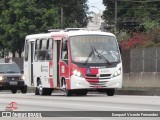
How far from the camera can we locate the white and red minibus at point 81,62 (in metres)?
30.2

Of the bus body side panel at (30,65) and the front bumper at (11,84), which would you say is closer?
the bus body side panel at (30,65)

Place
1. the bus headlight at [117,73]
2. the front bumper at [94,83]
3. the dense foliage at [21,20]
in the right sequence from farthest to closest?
1. the dense foliage at [21,20]
2. the bus headlight at [117,73]
3. the front bumper at [94,83]

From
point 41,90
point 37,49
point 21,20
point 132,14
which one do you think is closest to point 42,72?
point 41,90

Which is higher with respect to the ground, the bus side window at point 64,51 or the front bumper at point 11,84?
the bus side window at point 64,51

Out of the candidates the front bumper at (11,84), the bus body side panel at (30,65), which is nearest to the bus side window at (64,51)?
the bus body side panel at (30,65)

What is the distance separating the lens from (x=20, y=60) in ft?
181

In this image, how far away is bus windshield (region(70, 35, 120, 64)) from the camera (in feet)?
100

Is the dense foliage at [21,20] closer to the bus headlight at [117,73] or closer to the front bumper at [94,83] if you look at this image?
the bus headlight at [117,73]

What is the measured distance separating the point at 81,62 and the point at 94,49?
0.86m

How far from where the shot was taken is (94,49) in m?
30.7

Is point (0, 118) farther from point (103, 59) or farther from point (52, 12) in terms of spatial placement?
point (52, 12)

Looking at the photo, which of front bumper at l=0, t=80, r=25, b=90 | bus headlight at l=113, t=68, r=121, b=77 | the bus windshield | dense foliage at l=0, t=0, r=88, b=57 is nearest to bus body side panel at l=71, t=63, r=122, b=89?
bus headlight at l=113, t=68, r=121, b=77

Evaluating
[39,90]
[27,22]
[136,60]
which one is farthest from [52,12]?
[39,90]

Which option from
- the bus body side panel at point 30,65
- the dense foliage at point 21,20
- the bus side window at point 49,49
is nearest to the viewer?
the bus side window at point 49,49
